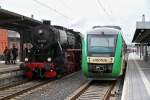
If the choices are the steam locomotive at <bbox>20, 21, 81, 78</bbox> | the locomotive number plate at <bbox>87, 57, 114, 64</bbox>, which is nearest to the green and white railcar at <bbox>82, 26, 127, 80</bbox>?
the locomotive number plate at <bbox>87, 57, 114, 64</bbox>

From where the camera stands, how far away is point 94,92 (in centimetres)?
1692

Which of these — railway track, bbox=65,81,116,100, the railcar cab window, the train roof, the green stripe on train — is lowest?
railway track, bbox=65,81,116,100

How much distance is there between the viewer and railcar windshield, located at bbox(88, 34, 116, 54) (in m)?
19.4

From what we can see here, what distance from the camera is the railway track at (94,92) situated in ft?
49.3

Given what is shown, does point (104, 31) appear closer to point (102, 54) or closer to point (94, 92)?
point (102, 54)

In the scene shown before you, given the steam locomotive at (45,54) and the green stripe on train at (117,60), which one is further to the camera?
the steam locomotive at (45,54)

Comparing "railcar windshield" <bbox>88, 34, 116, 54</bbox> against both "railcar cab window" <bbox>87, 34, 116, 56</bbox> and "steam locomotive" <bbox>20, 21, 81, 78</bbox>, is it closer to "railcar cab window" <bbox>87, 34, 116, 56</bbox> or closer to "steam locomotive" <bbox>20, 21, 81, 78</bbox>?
"railcar cab window" <bbox>87, 34, 116, 56</bbox>

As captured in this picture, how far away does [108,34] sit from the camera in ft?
65.2

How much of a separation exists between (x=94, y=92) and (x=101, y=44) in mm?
3512

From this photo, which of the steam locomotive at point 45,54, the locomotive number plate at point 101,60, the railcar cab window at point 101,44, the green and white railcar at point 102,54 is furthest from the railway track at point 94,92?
the steam locomotive at point 45,54

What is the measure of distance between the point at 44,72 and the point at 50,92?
509 centimetres

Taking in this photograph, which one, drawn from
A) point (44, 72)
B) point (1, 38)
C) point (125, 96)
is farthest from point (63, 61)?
point (1, 38)

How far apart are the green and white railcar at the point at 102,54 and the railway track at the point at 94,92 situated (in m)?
0.76

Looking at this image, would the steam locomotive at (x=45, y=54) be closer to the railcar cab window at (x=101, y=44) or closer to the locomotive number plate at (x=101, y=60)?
the railcar cab window at (x=101, y=44)
